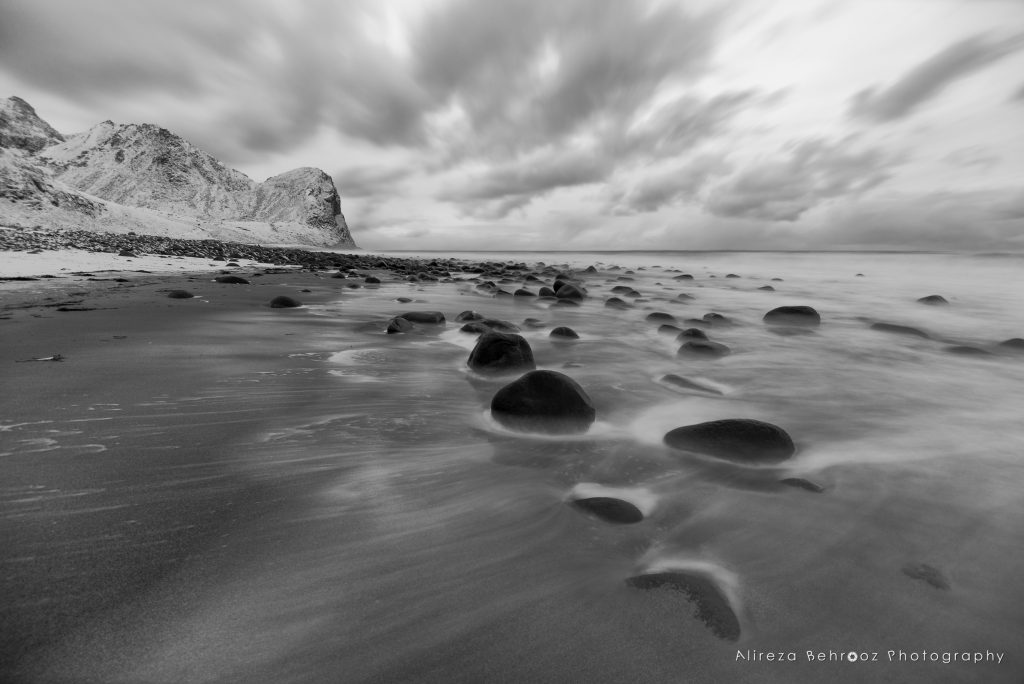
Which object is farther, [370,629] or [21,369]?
[21,369]

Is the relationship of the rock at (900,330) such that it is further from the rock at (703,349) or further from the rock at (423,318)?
the rock at (423,318)

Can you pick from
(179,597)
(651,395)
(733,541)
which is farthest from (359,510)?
(651,395)

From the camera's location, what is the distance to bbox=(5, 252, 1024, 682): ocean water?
91cm

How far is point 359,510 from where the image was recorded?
1405 mm

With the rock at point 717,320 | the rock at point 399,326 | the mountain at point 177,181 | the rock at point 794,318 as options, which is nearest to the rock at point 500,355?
the rock at point 399,326

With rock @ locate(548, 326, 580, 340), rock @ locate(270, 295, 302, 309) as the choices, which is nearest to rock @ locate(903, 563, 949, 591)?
rock @ locate(548, 326, 580, 340)

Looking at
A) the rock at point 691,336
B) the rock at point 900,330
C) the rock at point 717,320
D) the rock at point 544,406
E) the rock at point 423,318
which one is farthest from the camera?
the rock at point 717,320

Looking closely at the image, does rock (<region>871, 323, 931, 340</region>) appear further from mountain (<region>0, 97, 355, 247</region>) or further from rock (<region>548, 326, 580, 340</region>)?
mountain (<region>0, 97, 355, 247</region>)

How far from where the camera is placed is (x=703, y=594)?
3.59 ft

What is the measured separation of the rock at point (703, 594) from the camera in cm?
100

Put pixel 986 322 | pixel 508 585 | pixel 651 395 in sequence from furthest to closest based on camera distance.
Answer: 1. pixel 986 322
2. pixel 651 395
3. pixel 508 585

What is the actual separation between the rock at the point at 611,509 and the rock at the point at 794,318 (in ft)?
18.6

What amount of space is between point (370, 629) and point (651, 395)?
7.46ft

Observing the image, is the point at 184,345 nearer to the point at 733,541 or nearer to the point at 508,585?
the point at 508,585
